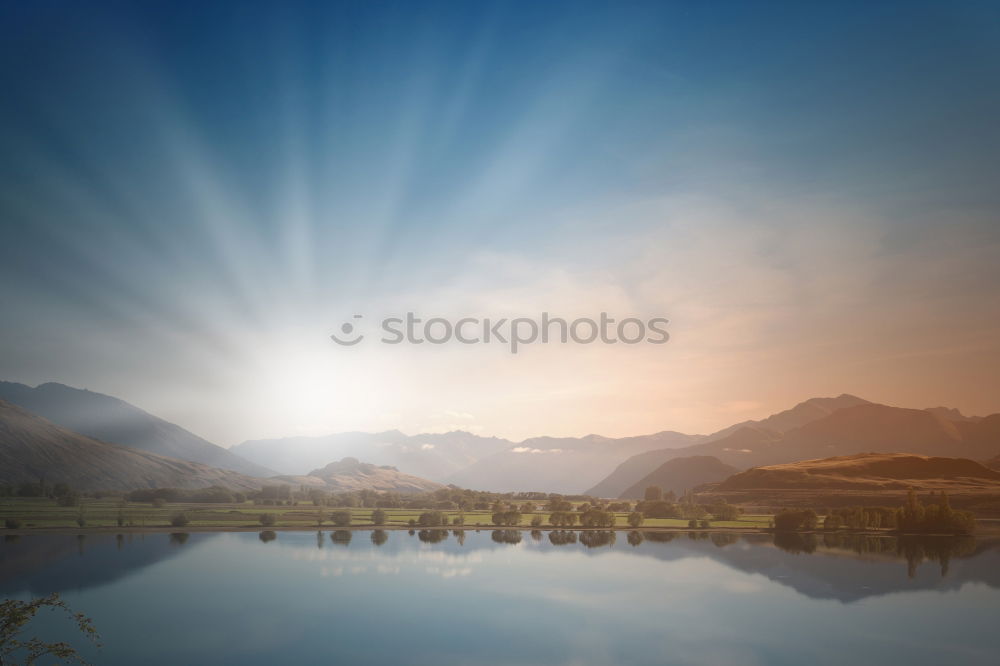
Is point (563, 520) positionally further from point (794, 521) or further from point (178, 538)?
point (178, 538)

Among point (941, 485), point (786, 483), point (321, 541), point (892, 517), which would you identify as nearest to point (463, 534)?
point (321, 541)

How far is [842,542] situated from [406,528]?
253 feet

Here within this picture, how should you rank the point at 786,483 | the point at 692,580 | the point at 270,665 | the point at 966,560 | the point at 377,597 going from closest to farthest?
the point at 270,665
the point at 377,597
the point at 692,580
the point at 966,560
the point at 786,483

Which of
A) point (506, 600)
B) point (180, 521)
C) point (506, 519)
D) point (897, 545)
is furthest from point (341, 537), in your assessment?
point (897, 545)

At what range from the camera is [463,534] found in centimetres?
10831

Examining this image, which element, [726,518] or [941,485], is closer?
[726,518]

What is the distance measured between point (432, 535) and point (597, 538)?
2898cm

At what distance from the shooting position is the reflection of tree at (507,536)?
103m

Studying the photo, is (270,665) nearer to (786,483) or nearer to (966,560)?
(966,560)

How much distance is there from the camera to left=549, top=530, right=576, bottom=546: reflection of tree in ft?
335

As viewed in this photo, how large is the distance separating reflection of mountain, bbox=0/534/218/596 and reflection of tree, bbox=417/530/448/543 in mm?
33559

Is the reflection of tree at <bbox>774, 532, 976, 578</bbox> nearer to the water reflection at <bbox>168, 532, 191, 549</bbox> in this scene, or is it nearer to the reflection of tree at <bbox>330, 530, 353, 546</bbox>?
the reflection of tree at <bbox>330, 530, 353, 546</bbox>

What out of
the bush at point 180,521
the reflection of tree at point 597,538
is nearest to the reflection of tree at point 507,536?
the reflection of tree at point 597,538

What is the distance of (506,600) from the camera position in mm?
57281
